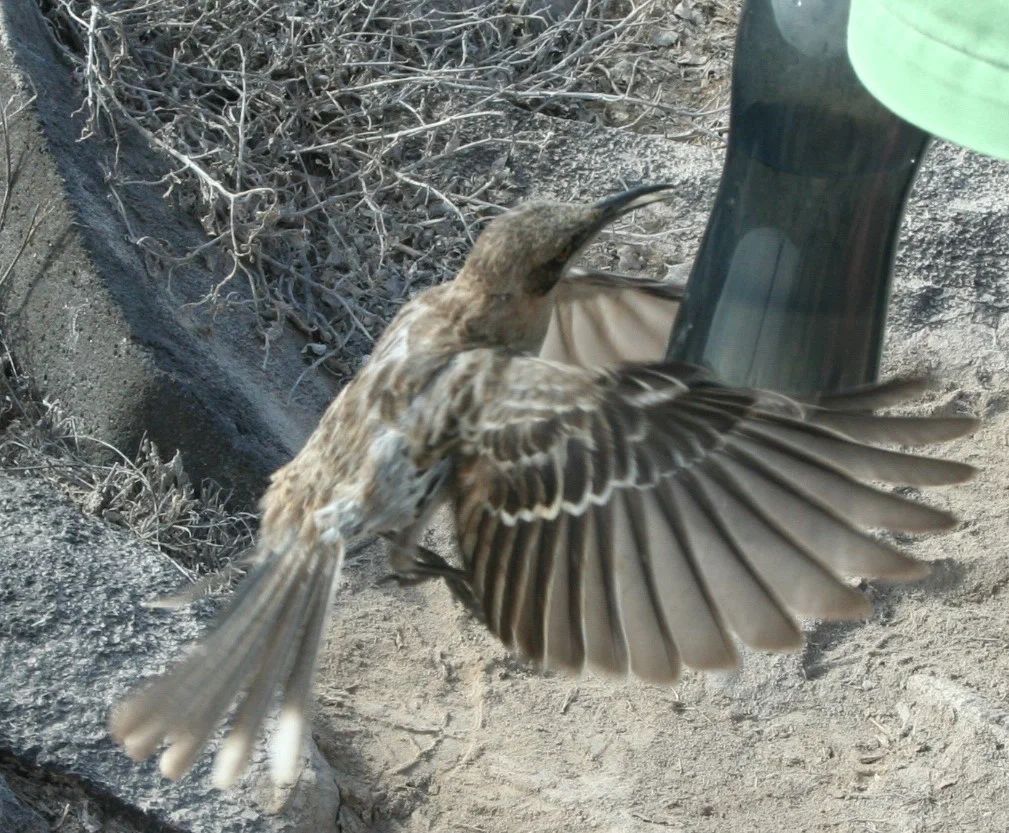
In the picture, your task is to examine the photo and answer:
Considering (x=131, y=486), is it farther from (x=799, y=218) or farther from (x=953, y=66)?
(x=953, y=66)

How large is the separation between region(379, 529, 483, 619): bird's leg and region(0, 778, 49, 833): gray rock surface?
39.2 inches

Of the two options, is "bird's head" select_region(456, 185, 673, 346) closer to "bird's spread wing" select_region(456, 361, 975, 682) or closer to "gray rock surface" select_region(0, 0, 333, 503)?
"bird's spread wing" select_region(456, 361, 975, 682)

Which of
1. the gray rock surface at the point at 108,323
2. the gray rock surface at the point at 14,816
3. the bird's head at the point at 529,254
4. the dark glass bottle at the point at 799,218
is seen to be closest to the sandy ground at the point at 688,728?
the gray rock surface at the point at 108,323

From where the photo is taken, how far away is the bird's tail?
3211 millimetres

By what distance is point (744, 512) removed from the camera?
9.40 ft

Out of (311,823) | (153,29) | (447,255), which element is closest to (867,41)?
(311,823)

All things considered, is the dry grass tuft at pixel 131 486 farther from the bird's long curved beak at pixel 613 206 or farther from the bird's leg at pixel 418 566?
the bird's long curved beak at pixel 613 206

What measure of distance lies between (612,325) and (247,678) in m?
1.41

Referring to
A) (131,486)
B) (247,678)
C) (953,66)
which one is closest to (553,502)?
(247,678)

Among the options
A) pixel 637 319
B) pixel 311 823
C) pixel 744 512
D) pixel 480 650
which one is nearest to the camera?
pixel 744 512

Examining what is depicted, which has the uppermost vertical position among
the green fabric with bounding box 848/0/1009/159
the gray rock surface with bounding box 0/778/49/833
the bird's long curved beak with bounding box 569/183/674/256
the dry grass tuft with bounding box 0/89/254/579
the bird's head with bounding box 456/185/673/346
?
the green fabric with bounding box 848/0/1009/159

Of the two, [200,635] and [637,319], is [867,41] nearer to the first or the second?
[637,319]

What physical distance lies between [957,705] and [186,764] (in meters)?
2.23

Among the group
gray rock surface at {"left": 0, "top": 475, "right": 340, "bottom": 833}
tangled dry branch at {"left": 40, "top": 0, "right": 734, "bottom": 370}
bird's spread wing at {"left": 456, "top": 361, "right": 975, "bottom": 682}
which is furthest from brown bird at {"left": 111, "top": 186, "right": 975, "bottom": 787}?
tangled dry branch at {"left": 40, "top": 0, "right": 734, "bottom": 370}
